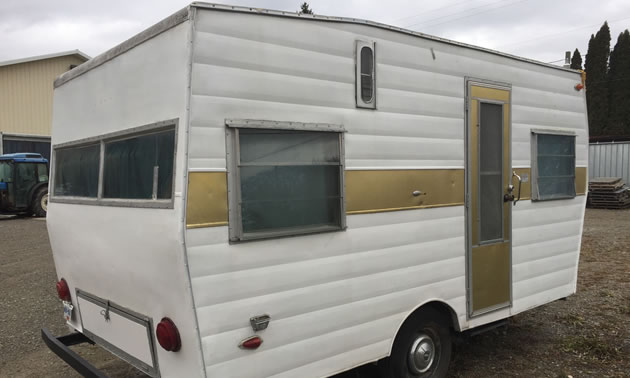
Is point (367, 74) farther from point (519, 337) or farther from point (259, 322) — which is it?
point (519, 337)

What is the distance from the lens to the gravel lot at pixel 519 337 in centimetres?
448

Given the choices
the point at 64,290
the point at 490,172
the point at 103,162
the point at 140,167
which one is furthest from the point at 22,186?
the point at 490,172

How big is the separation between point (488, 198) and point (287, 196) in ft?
6.80

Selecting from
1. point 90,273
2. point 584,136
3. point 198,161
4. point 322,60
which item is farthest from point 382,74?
point 584,136

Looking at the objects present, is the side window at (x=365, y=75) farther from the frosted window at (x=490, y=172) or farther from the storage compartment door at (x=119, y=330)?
the storage compartment door at (x=119, y=330)

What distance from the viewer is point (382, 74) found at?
343 cm

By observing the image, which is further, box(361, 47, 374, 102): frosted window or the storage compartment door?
box(361, 47, 374, 102): frosted window

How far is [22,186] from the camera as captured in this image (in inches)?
640

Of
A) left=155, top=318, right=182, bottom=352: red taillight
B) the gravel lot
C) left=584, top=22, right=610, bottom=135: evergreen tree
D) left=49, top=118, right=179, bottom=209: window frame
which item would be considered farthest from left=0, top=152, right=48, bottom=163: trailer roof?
left=584, top=22, right=610, bottom=135: evergreen tree

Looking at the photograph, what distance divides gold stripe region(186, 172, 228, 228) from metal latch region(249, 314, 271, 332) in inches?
22.9

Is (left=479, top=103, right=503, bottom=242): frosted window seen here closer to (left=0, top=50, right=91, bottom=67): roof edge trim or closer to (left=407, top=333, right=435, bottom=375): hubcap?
(left=407, top=333, right=435, bottom=375): hubcap

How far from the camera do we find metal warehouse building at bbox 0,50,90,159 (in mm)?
21188

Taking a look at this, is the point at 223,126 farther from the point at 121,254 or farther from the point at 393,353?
the point at 393,353

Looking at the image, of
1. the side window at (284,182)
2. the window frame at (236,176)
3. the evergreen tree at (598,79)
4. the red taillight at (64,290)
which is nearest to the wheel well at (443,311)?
the side window at (284,182)
